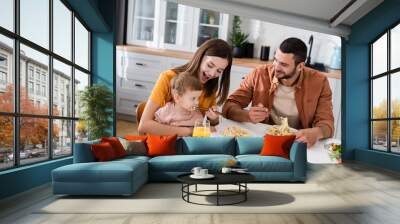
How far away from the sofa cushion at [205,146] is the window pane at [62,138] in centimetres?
183

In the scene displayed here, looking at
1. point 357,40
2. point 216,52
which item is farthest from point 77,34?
point 357,40

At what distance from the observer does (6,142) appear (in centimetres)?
479

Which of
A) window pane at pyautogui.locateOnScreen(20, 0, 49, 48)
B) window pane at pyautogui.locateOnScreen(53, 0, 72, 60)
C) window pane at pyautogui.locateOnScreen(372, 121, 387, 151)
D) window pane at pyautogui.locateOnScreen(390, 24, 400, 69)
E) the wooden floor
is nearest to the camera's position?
the wooden floor

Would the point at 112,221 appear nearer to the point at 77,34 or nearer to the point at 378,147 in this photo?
the point at 77,34

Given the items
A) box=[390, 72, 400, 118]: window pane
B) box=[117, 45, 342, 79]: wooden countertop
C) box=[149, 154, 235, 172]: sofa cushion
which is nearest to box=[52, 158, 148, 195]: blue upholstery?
box=[149, 154, 235, 172]: sofa cushion

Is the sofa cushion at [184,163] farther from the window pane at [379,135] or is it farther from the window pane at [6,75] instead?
the window pane at [379,135]

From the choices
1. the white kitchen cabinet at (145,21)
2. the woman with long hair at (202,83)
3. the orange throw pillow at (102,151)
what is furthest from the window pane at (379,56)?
the orange throw pillow at (102,151)

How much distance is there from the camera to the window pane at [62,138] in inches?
252

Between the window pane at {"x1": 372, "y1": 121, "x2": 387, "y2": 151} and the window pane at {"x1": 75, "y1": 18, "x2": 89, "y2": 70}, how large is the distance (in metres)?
5.83

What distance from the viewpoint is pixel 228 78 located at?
7.50 m

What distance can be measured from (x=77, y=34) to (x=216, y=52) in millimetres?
2455

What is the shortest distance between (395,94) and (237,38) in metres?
3.08

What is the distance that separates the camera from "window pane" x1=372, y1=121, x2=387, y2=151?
8.26m

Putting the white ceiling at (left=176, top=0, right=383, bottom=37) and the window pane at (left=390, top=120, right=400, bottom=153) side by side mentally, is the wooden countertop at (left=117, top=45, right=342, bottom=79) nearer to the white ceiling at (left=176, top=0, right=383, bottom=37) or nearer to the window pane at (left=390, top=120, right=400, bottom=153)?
the white ceiling at (left=176, top=0, right=383, bottom=37)
